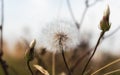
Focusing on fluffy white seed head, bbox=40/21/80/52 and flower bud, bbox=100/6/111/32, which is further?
fluffy white seed head, bbox=40/21/80/52

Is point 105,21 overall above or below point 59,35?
above

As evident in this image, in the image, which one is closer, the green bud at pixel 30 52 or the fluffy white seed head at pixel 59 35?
the green bud at pixel 30 52

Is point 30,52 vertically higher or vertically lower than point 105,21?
lower

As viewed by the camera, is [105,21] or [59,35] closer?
[105,21]

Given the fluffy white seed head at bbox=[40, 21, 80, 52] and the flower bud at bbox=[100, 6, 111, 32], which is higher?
the flower bud at bbox=[100, 6, 111, 32]

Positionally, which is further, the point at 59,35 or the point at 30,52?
the point at 59,35

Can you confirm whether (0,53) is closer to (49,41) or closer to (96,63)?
(49,41)

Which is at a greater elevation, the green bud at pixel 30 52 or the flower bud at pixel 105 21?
the flower bud at pixel 105 21

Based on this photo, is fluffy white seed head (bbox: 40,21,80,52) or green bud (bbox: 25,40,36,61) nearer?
green bud (bbox: 25,40,36,61)

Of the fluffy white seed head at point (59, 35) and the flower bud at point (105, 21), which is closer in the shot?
the flower bud at point (105, 21)

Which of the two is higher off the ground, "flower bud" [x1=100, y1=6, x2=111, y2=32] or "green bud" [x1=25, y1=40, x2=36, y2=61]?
"flower bud" [x1=100, y1=6, x2=111, y2=32]
